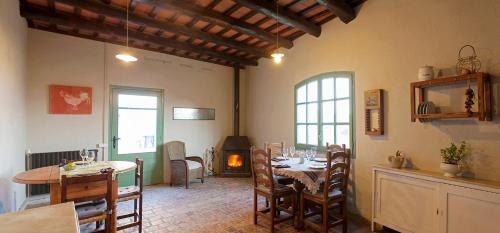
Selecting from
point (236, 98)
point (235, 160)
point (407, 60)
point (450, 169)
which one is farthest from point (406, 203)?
point (236, 98)

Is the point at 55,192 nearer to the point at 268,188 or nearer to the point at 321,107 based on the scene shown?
the point at 268,188

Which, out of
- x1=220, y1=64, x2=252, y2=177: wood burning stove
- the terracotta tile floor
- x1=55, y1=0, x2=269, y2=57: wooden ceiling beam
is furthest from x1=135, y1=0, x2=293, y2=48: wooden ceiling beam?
the terracotta tile floor

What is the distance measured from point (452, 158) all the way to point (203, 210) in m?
3.39

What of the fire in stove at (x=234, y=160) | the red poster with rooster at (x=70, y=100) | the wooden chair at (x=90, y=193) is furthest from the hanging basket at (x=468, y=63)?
the red poster with rooster at (x=70, y=100)

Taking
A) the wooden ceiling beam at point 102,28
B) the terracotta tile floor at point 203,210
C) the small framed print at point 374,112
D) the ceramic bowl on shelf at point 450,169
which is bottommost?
the terracotta tile floor at point 203,210

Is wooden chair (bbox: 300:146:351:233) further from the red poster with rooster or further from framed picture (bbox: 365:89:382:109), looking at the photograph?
the red poster with rooster

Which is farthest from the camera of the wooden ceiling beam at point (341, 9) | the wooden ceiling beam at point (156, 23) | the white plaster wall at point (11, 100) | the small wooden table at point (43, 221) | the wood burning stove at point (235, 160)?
the wood burning stove at point (235, 160)

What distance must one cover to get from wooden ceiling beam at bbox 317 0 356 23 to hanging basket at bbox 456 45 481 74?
1595mm

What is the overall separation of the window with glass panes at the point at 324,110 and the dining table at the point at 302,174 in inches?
35.8

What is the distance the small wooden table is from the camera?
116 centimetres

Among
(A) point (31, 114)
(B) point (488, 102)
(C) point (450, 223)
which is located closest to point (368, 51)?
(B) point (488, 102)

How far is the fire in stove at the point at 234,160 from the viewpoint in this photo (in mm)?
6270

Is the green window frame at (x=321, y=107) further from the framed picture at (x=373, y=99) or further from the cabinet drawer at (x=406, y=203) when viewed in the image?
the cabinet drawer at (x=406, y=203)

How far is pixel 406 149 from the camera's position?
322 cm
